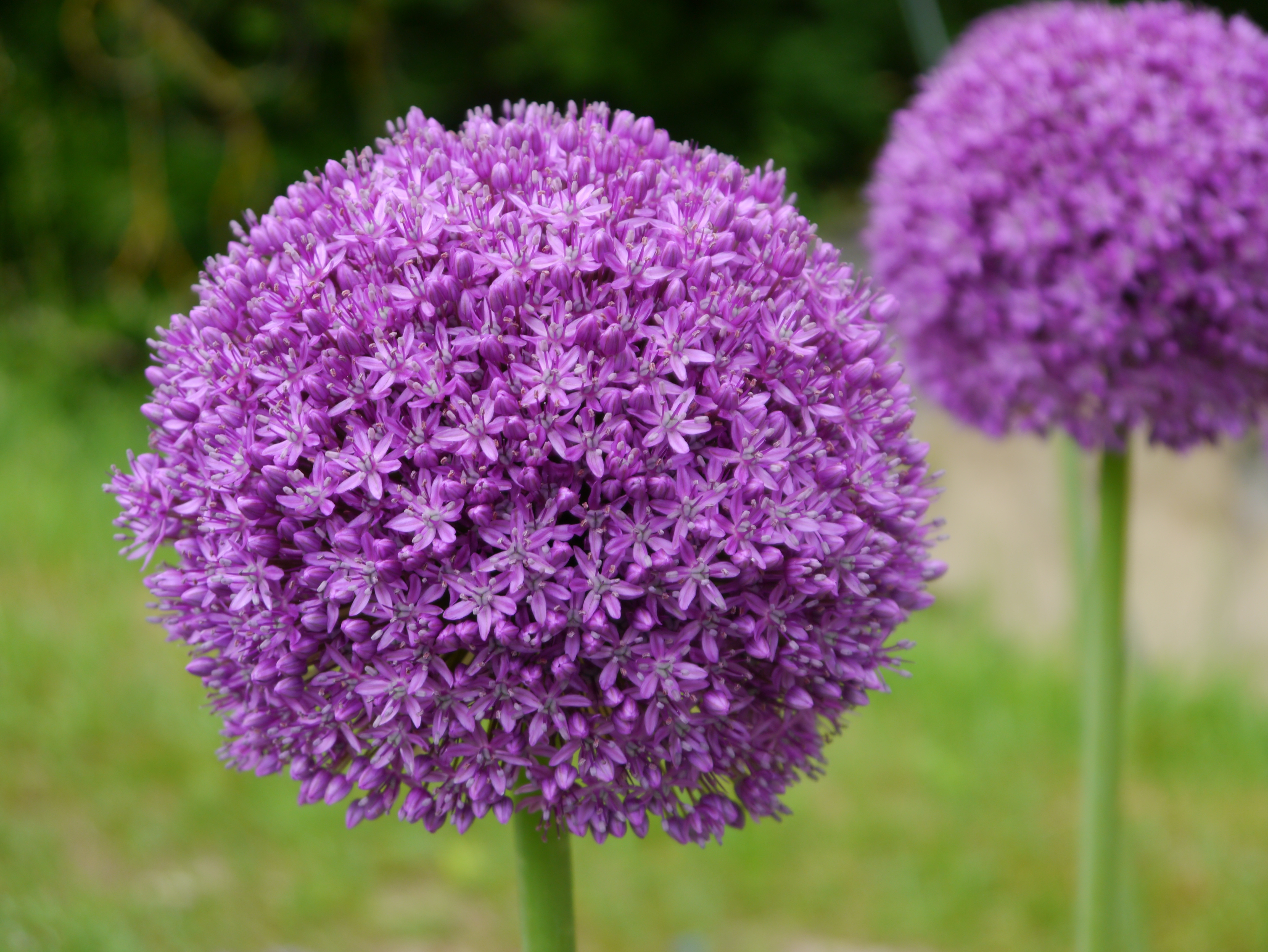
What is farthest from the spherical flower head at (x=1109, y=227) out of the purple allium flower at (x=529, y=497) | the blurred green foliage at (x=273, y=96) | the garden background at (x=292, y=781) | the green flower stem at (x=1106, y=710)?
the blurred green foliage at (x=273, y=96)

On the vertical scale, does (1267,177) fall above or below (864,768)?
above

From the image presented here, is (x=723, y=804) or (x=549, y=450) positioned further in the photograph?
(x=723, y=804)

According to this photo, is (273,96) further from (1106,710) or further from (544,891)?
(544,891)

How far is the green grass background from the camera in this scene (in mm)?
3525

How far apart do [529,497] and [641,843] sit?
9.33 ft

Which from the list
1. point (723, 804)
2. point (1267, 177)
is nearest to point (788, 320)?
point (723, 804)

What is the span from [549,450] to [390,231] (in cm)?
39

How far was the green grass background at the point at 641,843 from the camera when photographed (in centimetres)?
353

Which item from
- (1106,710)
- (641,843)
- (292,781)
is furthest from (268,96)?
(1106,710)

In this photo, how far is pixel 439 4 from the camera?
984cm

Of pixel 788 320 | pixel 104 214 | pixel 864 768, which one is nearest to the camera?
pixel 788 320

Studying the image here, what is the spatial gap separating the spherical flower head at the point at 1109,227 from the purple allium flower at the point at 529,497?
38.2 inches

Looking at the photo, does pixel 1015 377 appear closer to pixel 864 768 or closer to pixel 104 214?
pixel 864 768

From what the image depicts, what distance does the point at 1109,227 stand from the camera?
95.6 inches
